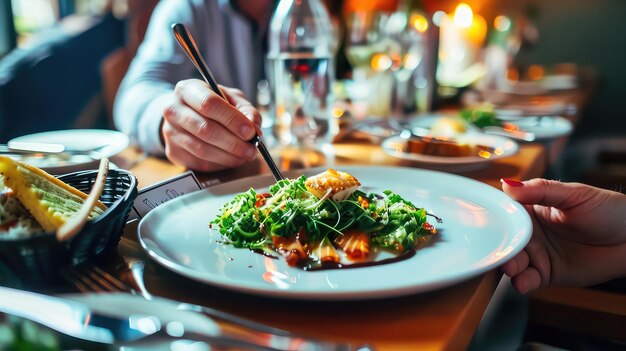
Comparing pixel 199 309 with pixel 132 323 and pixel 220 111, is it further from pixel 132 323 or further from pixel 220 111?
pixel 220 111

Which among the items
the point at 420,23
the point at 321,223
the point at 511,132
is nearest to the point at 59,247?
the point at 321,223

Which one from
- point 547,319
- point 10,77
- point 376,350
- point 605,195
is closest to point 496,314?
point 547,319

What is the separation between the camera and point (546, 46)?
15.5 feet

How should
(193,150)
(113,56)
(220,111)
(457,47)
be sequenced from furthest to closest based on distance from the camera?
(457,47)
(113,56)
(193,150)
(220,111)

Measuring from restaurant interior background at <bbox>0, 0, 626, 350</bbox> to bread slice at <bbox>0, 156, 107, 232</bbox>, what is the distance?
4.18ft

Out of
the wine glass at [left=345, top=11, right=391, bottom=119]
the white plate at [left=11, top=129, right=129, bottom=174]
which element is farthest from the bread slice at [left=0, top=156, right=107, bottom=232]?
the wine glass at [left=345, top=11, right=391, bottom=119]

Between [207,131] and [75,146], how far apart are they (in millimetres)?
315

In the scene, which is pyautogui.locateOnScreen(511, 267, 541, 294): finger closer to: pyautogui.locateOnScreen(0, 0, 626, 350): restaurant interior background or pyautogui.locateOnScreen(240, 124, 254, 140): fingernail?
pyautogui.locateOnScreen(240, 124, 254, 140): fingernail

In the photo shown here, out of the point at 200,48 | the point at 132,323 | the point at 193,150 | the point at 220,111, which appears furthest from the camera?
the point at 200,48

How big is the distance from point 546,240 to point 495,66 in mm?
1939

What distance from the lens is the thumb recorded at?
2.53 feet

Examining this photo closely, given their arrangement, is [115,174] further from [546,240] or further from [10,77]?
[10,77]

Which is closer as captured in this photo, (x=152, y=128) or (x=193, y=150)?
(x=193, y=150)

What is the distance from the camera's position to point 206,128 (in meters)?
0.95
